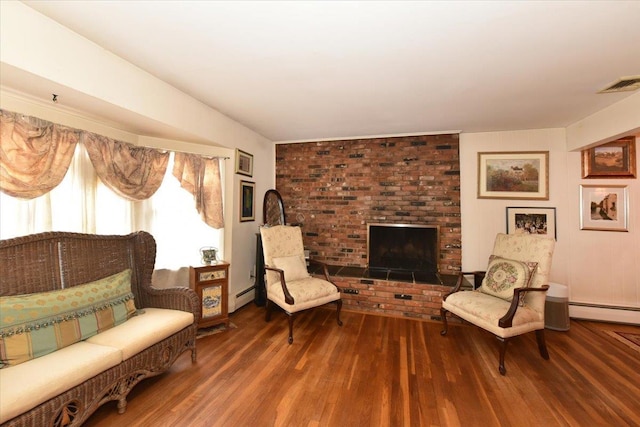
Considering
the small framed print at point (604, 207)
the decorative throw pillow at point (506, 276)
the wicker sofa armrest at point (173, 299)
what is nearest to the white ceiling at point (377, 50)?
the small framed print at point (604, 207)

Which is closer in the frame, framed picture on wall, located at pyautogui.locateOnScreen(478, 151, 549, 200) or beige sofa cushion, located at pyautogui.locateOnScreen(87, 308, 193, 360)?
beige sofa cushion, located at pyautogui.locateOnScreen(87, 308, 193, 360)

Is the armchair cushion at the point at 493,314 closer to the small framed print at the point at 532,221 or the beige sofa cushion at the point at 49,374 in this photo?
the small framed print at the point at 532,221

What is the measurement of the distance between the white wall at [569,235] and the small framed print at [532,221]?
0.06 meters

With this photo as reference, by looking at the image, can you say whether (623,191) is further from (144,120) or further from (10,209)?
(10,209)

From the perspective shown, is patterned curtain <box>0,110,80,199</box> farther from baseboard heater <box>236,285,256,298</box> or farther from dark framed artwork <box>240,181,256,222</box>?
baseboard heater <box>236,285,256,298</box>

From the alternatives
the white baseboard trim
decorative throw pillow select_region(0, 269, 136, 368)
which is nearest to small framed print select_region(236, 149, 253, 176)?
decorative throw pillow select_region(0, 269, 136, 368)

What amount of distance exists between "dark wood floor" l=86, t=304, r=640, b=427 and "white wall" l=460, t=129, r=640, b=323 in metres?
0.70

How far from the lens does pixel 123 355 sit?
5.62 ft

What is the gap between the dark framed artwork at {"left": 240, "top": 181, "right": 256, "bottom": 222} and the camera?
11.8ft

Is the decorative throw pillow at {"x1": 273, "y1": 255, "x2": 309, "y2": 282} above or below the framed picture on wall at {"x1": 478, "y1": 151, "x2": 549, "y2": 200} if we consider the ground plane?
below

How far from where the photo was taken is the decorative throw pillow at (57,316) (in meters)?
1.50

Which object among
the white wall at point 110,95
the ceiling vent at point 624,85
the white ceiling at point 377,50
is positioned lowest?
the white wall at point 110,95

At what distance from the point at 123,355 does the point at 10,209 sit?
1369 millimetres

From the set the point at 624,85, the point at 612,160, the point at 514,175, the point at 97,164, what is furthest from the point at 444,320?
the point at 97,164
